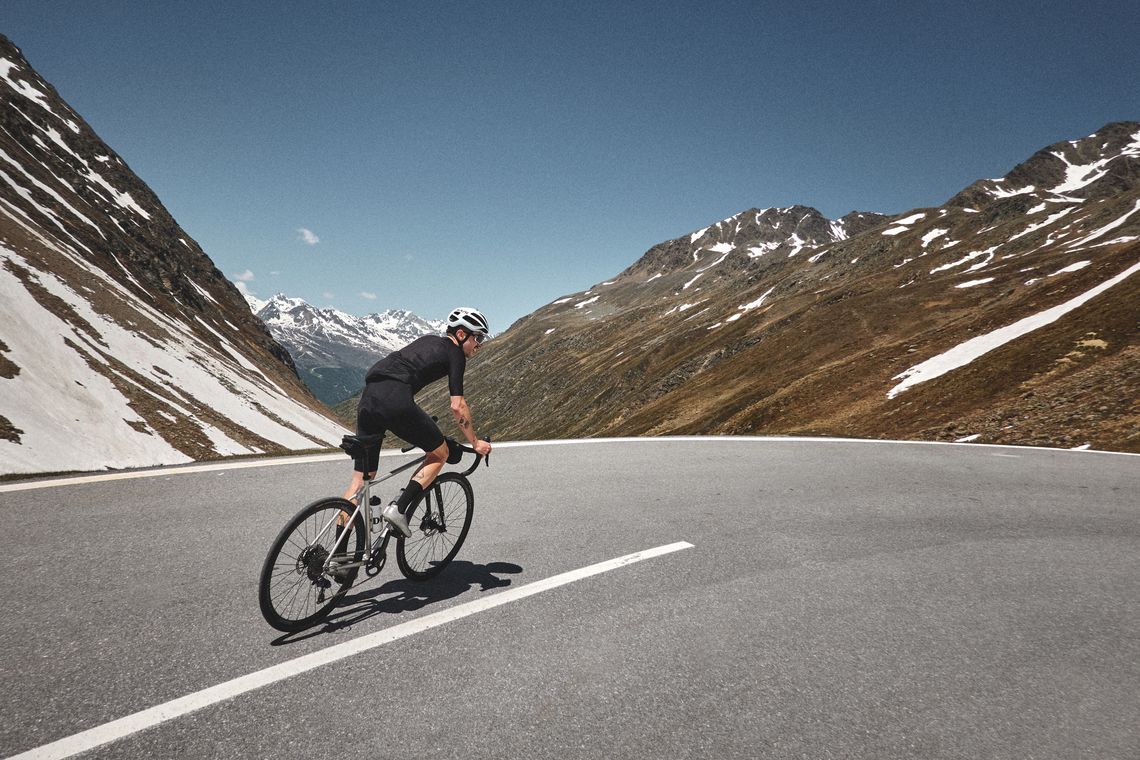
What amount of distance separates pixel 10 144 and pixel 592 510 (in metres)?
99.2

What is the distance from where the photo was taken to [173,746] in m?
2.87

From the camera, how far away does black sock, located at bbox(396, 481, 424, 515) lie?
5.14 meters

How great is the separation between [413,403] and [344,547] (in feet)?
4.68

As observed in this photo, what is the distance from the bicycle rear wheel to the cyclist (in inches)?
10.7

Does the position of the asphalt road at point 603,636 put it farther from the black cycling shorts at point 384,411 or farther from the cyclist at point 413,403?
the black cycling shorts at point 384,411

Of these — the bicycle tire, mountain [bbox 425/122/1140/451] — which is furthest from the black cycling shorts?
mountain [bbox 425/122/1140/451]

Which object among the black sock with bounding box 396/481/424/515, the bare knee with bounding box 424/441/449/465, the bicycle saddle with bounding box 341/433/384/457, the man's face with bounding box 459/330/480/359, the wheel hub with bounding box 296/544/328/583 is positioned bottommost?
the wheel hub with bounding box 296/544/328/583

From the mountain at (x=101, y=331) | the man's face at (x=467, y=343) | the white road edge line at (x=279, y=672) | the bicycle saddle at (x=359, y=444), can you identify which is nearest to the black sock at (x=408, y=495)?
the bicycle saddle at (x=359, y=444)

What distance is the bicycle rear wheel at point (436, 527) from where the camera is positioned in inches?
211

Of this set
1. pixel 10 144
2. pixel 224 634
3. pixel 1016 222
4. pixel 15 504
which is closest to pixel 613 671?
pixel 224 634

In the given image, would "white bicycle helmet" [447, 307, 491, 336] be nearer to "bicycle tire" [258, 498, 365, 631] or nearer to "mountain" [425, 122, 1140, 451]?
"bicycle tire" [258, 498, 365, 631]

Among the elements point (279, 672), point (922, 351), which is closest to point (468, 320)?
point (279, 672)

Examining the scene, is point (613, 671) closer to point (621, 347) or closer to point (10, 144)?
point (10, 144)

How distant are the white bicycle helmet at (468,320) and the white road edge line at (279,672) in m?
2.59
